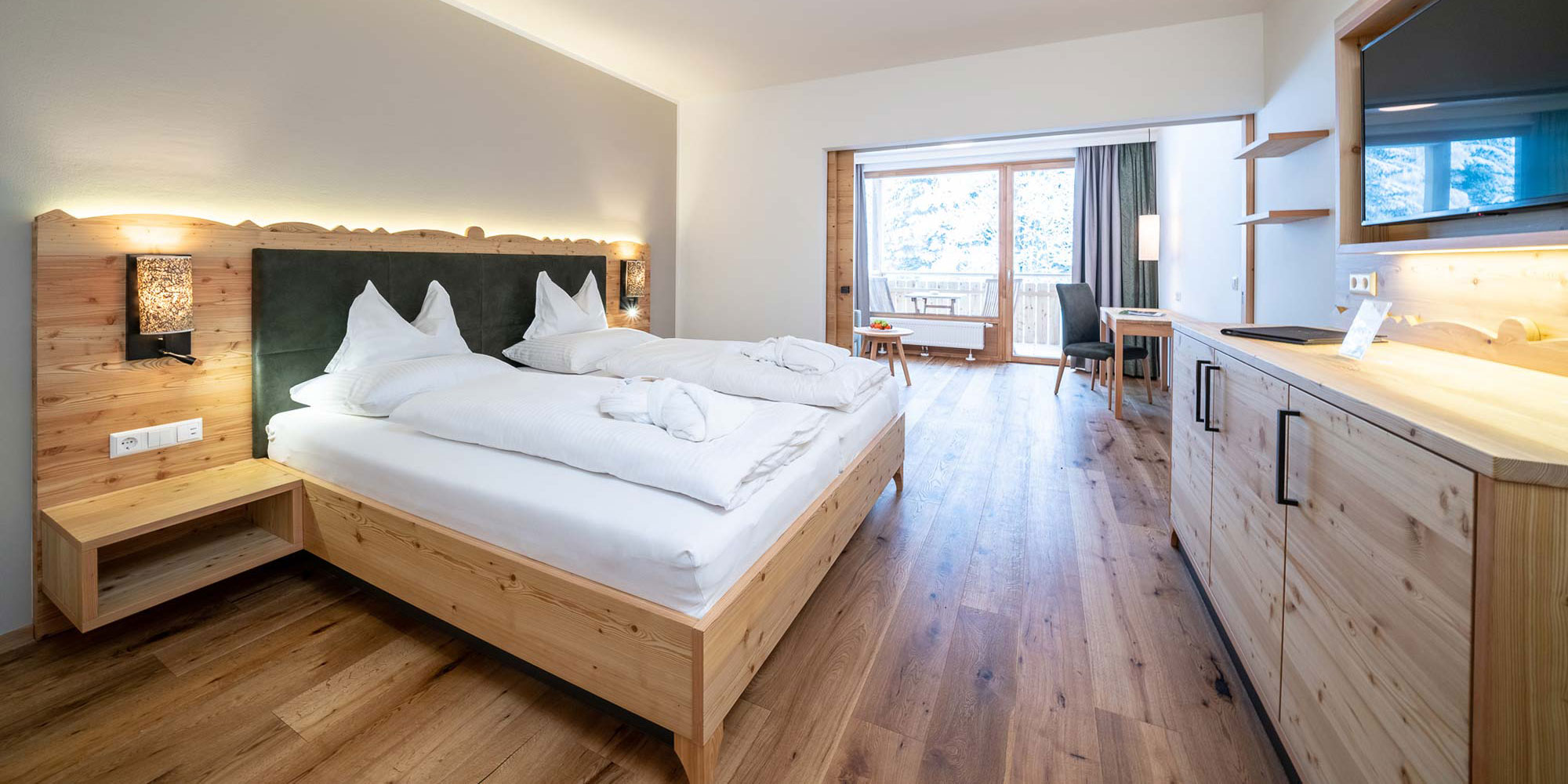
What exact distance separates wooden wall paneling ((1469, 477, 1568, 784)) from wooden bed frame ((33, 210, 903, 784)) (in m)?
1.18

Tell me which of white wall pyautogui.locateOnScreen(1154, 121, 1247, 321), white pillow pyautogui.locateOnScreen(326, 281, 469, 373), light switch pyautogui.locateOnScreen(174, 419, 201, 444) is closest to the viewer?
light switch pyautogui.locateOnScreen(174, 419, 201, 444)

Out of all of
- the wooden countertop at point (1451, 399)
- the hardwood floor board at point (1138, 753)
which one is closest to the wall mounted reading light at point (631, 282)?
the wooden countertop at point (1451, 399)

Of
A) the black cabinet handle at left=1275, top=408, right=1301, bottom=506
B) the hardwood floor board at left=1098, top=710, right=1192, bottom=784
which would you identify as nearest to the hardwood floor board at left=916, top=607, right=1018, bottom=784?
the hardwood floor board at left=1098, top=710, right=1192, bottom=784

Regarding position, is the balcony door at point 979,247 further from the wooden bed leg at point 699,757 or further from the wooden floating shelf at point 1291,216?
the wooden bed leg at point 699,757

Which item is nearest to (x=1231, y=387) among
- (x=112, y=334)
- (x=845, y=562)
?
(x=845, y=562)

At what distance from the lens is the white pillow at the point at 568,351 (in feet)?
10.9

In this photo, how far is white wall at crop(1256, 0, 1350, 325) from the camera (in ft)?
8.71

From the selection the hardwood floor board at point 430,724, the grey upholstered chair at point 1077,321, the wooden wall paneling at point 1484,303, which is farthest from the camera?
the grey upholstered chair at point 1077,321

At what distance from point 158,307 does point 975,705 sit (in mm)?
2892

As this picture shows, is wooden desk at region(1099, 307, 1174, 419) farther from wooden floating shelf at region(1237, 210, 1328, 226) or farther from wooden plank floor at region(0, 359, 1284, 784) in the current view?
wooden plank floor at region(0, 359, 1284, 784)

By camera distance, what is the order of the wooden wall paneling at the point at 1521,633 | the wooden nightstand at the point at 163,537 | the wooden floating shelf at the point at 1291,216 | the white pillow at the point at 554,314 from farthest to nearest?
the white pillow at the point at 554,314
the wooden floating shelf at the point at 1291,216
the wooden nightstand at the point at 163,537
the wooden wall paneling at the point at 1521,633

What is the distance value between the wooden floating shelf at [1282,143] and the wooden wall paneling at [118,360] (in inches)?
167

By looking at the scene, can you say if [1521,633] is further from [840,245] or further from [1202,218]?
[1202,218]

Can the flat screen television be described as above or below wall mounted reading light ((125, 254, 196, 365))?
above
